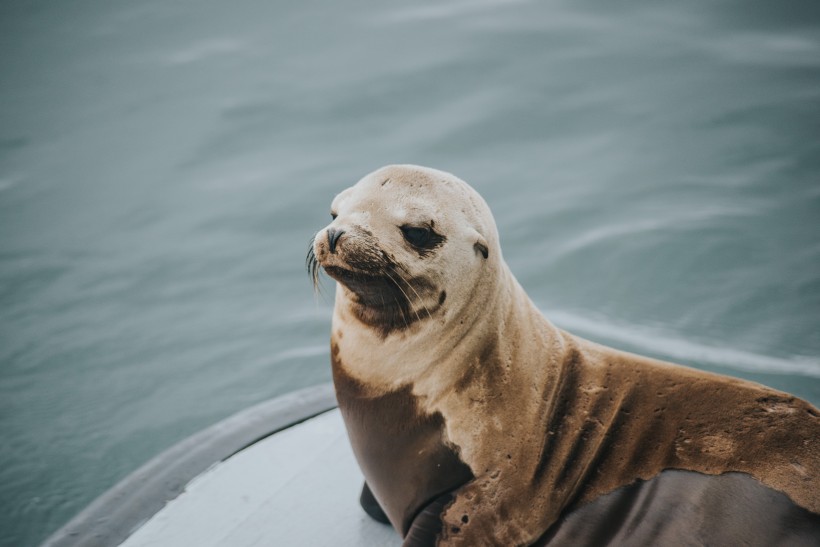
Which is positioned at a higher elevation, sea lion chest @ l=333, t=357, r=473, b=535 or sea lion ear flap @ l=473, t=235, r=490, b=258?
sea lion ear flap @ l=473, t=235, r=490, b=258

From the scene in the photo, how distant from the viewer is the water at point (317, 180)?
18.1 ft

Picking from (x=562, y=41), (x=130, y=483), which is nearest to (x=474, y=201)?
(x=130, y=483)

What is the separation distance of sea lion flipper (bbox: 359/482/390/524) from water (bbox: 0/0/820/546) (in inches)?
85.9

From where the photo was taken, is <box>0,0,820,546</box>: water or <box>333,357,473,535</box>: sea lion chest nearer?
<box>333,357,473,535</box>: sea lion chest

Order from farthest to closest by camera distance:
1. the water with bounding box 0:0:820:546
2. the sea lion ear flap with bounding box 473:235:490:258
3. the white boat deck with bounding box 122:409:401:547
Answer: the water with bounding box 0:0:820:546
the white boat deck with bounding box 122:409:401:547
the sea lion ear flap with bounding box 473:235:490:258

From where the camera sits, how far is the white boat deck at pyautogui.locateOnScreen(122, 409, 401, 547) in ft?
9.01

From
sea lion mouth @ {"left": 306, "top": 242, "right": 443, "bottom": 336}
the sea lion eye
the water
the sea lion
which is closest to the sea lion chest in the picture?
the sea lion

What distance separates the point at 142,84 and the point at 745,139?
6943 mm

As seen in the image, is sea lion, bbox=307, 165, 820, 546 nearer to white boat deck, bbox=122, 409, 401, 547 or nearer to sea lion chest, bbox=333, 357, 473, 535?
sea lion chest, bbox=333, 357, 473, 535

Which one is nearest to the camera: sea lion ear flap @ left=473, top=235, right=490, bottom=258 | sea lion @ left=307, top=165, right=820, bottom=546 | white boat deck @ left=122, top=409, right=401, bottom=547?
sea lion @ left=307, top=165, right=820, bottom=546

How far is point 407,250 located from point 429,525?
752 mm

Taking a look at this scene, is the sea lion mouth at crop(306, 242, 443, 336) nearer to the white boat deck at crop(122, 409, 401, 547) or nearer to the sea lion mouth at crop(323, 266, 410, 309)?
the sea lion mouth at crop(323, 266, 410, 309)

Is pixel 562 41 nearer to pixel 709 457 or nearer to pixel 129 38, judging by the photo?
pixel 129 38

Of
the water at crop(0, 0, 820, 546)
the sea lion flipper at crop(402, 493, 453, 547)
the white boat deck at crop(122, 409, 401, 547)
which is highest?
the sea lion flipper at crop(402, 493, 453, 547)
